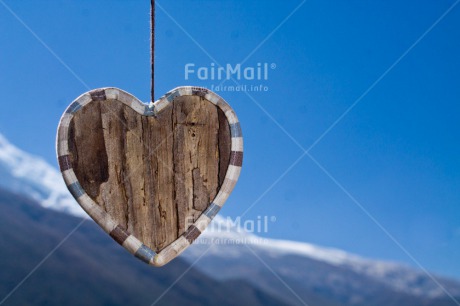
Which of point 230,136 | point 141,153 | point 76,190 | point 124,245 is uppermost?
point 230,136

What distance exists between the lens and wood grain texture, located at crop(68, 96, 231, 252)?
2465 millimetres

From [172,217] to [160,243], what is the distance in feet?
0.42

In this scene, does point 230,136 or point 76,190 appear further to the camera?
point 230,136

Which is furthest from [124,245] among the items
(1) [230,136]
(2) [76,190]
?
(1) [230,136]

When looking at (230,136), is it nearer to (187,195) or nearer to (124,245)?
(187,195)

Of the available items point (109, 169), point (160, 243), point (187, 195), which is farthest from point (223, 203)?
point (109, 169)

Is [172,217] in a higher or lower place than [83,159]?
lower

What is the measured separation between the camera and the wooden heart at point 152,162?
2449 millimetres

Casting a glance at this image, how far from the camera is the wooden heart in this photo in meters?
2.45

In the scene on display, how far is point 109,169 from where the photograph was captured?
2.49 metres

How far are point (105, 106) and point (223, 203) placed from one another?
0.70 m

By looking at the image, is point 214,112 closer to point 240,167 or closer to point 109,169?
point 240,167

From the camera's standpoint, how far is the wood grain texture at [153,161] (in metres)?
2.46

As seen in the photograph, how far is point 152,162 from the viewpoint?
254 cm
